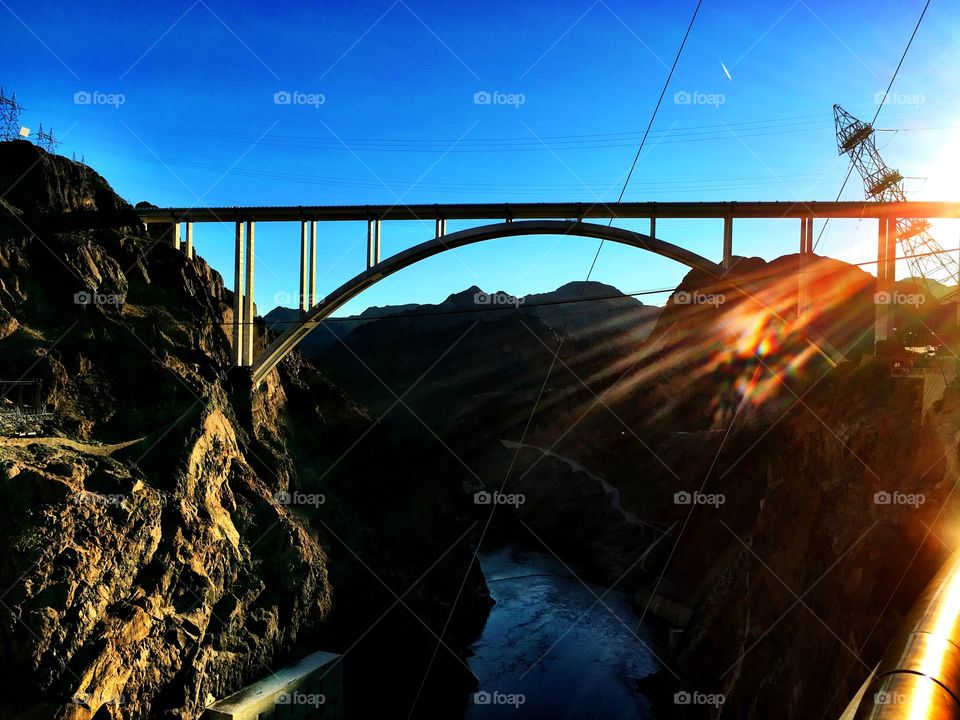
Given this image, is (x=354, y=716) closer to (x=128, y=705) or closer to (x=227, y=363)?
(x=128, y=705)

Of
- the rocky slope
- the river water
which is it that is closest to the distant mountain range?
the rocky slope

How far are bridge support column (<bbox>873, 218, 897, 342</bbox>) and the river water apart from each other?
14.7 m

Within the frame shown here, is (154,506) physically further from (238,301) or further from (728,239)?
(728,239)

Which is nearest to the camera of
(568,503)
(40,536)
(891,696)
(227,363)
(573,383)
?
(891,696)

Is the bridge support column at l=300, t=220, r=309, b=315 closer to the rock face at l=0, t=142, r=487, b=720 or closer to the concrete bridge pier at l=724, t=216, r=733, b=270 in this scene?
the rock face at l=0, t=142, r=487, b=720

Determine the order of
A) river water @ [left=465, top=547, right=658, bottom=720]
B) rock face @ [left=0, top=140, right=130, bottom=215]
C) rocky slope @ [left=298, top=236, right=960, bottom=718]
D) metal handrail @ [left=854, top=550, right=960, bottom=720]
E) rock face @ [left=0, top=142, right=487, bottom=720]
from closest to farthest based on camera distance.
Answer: metal handrail @ [left=854, top=550, right=960, bottom=720] → rocky slope @ [left=298, top=236, right=960, bottom=718] → rock face @ [left=0, top=142, right=487, bottom=720] → rock face @ [left=0, top=140, right=130, bottom=215] → river water @ [left=465, top=547, right=658, bottom=720]

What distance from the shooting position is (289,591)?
19.3 meters

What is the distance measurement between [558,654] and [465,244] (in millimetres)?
16895

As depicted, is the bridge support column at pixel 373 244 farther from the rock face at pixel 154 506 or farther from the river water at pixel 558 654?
the river water at pixel 558 654

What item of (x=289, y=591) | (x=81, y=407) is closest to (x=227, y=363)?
(x=81, y=407)

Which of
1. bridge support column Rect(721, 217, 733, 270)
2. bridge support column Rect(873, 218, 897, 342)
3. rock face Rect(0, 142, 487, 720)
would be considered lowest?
rock face Rect(0, 142, 487, 720)

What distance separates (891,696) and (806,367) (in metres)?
29.5

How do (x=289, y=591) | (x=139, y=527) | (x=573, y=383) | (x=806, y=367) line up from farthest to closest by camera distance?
(x=573, y=383) → (x=806, y=367) → (x=289, y=591) → (x=139, y=527)

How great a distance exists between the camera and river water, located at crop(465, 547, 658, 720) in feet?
73.1
